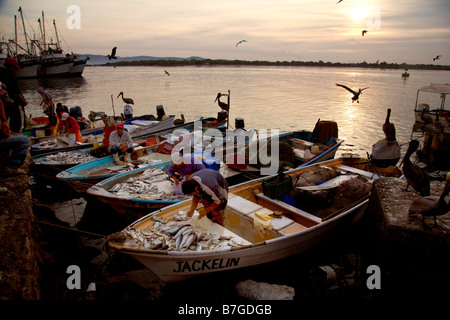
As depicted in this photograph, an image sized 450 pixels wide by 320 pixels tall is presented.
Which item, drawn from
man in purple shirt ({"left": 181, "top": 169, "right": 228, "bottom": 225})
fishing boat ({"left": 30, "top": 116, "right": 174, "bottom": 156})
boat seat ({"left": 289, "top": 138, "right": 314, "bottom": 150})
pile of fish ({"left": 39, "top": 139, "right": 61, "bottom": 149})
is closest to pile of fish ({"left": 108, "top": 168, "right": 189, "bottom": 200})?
man in purple shirt ({"left": 181, "top": 169, "right": 228, "bottom": 225})

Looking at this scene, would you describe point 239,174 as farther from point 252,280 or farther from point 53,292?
point 53,292

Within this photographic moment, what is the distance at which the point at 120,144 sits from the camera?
31.0ft

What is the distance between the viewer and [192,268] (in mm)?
4605

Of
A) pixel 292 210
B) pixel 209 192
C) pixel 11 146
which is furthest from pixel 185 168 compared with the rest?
pixel 11 146

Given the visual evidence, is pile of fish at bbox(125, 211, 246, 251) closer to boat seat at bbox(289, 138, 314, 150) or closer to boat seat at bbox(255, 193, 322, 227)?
boat seat at bbox(255, 193, 322, 227)

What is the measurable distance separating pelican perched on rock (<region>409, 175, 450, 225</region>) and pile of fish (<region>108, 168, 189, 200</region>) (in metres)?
5.09

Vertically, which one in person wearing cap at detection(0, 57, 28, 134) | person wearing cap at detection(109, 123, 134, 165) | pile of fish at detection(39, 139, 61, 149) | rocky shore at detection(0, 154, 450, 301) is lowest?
rocky shore at detection(0, 154, 450, 301)

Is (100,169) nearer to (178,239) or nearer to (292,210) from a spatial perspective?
(178,239)

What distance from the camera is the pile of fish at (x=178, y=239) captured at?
4715 millimetres

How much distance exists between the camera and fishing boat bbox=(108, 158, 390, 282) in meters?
4.58

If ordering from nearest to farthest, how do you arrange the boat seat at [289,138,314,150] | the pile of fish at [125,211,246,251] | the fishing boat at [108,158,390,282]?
the fishing boat at [108,158,390,282], the pile of fish at [125,211,246,251], the boat seat at [289,138,314,150]

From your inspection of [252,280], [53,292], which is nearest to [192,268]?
[252,280]

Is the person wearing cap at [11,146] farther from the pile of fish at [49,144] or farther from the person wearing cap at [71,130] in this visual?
the pile of fish at [49,144]
